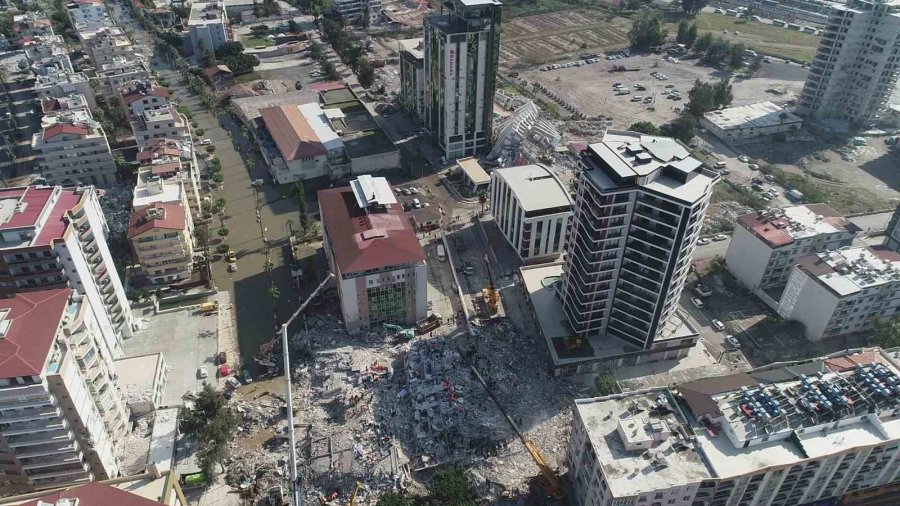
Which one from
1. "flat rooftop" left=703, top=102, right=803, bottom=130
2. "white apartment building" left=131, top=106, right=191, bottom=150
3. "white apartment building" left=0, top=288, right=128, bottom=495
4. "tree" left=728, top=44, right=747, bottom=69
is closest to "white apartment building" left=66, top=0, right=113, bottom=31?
"white apartment building" left=131, top=106, right=191, bottom=150

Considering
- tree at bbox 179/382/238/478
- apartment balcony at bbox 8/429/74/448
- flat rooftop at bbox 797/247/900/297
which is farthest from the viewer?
flat rooftop at bbox 797/247/900/297

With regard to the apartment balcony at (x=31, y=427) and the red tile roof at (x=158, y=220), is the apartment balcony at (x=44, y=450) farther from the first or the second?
the red tile roof at (x=158, y=220)

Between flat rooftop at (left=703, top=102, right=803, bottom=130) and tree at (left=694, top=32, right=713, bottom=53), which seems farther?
tree at (left=694, top=32, right=713, bottom=53)

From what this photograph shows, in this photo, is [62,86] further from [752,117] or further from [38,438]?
[752,117]

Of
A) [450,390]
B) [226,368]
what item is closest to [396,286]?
[450,390]

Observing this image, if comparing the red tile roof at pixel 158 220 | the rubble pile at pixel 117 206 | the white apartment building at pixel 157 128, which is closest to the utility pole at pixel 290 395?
the red tile roof at pixel 158 220

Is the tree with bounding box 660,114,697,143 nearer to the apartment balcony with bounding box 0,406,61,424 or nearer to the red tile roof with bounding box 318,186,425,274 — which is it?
the red tile roof with bounding box 318,186,425,274
